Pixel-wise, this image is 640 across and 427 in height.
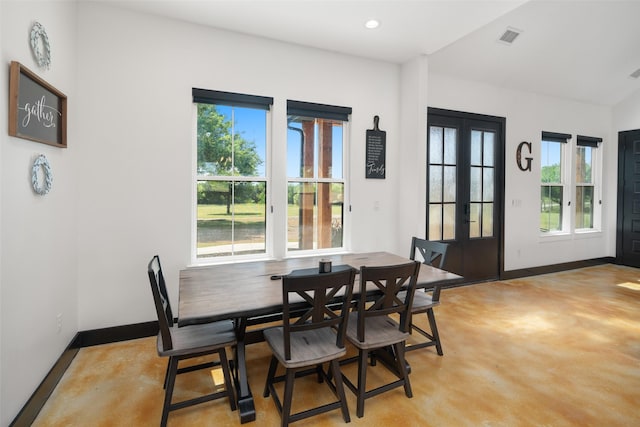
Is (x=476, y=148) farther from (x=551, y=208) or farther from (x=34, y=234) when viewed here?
(x=34, y=234)

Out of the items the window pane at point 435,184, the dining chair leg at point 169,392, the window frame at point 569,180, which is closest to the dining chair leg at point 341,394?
the dining chair leg at point 169,392

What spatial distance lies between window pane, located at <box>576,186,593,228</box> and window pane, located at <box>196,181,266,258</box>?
5952 mm

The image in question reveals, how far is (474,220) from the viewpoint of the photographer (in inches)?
195

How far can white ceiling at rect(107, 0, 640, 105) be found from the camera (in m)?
2.95

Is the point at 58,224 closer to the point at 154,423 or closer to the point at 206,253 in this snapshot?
the point at 206,253

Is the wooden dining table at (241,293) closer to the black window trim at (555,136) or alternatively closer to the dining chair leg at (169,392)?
the dining chair leg at (169,392)

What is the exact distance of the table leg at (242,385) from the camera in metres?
2.00

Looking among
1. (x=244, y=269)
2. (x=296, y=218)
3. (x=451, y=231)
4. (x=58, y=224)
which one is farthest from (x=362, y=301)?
(x=451, y=231)

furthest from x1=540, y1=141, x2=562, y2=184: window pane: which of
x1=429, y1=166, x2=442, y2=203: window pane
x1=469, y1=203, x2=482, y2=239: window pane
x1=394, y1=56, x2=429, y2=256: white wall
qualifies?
x1=394, y1=56, x2=429, y2=256: white wall

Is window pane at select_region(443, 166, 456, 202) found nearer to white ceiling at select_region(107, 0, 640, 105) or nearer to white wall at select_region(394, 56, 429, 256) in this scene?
white wall at select_region(394, 56, 429, 256)

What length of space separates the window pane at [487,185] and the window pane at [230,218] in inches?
134

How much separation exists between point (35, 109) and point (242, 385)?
221 cm

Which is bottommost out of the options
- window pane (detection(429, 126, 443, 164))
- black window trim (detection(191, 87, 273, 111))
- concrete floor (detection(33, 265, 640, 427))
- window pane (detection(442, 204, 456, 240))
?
concrete floor (detection(33, 265, 640, 427))

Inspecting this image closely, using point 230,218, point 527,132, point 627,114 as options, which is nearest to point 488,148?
point 527,132
